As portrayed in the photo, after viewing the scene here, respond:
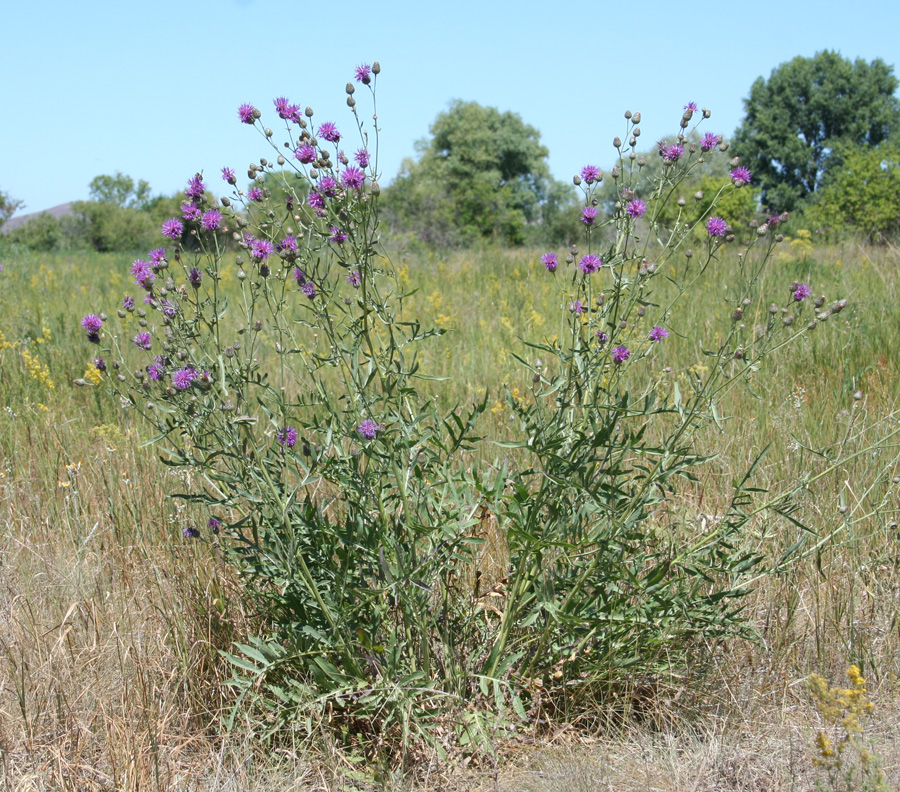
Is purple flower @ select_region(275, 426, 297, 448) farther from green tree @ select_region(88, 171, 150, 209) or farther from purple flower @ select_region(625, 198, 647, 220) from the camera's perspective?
green tree @ select_region(88, 171, 150, 209)

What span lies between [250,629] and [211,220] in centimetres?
122

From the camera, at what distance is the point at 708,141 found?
2.15 metres

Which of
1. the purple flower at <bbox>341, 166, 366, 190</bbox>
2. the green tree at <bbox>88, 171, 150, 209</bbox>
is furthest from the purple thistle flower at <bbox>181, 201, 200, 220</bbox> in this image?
the green tree at <bbox>88, 171, 150, 209</bbox>

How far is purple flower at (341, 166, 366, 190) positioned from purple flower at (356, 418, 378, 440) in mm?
562

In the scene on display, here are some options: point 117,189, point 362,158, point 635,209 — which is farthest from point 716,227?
point 117,189

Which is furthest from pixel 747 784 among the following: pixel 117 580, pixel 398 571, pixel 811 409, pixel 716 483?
pixel 811 409

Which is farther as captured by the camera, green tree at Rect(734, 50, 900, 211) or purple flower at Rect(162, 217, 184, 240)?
green tree at Rect(734, 50, 900, 211)

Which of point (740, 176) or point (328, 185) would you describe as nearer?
point (328, 185)

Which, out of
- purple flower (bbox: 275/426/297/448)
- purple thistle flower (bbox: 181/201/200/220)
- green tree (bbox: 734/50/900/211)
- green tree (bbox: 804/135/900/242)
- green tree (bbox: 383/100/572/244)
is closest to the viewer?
purple flower (bbox: 275/426/297/448)

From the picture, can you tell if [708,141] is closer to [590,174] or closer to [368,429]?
[590,174]

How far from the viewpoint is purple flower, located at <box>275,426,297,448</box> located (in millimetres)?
1974

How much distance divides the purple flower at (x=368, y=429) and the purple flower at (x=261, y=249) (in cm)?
55

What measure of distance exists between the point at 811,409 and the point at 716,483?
89 centimetres

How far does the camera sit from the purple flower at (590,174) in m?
2.13
